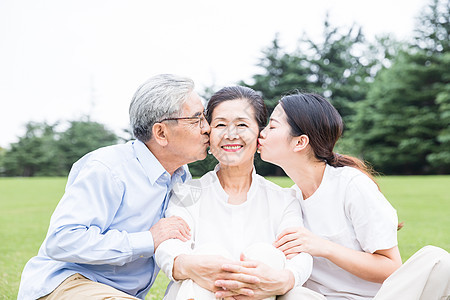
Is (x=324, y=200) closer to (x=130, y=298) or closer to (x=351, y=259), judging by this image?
(x=351, y=259)

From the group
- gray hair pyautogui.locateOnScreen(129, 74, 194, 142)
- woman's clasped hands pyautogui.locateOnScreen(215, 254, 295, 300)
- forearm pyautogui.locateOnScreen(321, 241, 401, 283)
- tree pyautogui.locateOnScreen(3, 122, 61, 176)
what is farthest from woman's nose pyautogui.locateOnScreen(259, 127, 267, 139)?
tree pyautogui.locateOnScreen(3, 122, 61, 176)

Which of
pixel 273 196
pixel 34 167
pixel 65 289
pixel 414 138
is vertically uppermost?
pixel 273 196

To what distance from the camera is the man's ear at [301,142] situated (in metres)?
2.61

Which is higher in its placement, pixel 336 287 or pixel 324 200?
pixel 324 200

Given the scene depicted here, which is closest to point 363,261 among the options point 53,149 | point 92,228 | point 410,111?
point 92,228

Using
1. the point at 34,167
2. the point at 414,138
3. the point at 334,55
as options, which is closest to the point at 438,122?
the point at 414,138

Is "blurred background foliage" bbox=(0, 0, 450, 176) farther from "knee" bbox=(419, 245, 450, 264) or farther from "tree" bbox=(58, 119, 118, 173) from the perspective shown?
"knee" bbox=(419, 245, 450, 264)

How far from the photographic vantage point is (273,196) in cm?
260

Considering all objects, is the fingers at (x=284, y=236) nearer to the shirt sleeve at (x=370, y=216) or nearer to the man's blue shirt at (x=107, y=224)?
the shirt sleeve at (x=370, y=216)

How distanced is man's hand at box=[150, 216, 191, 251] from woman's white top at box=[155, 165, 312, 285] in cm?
5

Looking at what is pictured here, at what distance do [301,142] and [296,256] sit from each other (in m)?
0.67

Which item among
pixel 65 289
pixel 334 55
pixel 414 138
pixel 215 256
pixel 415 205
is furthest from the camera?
pixel 334 55

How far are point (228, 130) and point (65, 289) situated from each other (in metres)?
1.21

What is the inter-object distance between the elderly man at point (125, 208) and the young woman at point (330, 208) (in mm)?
504
